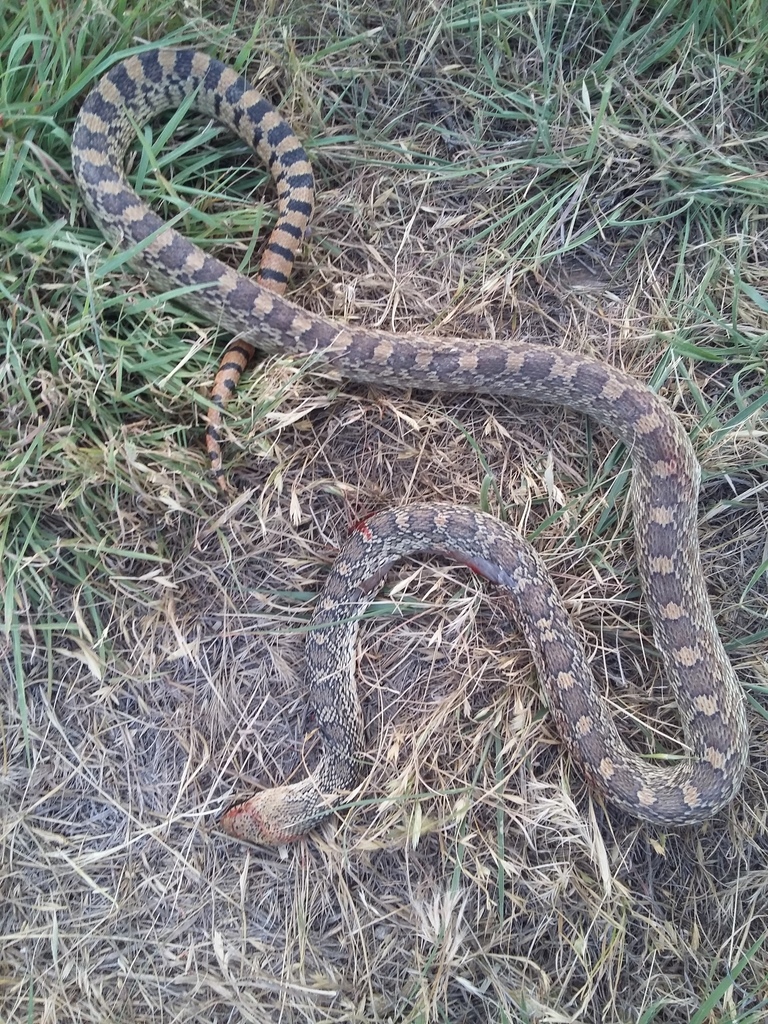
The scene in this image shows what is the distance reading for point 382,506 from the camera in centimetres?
352

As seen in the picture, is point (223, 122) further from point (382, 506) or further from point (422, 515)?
point (422, 515)

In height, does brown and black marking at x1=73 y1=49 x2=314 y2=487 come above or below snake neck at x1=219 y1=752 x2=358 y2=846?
above

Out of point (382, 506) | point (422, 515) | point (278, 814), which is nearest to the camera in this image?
point (278, 814)

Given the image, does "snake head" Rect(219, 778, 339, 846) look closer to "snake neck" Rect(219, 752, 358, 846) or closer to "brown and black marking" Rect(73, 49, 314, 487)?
"snake neck" Rect(219, 752, 358, 846)

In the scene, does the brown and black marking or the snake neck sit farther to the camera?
the brown and black marking

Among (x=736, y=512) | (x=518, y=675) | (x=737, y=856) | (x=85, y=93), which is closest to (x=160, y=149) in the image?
(x=85, y=93)

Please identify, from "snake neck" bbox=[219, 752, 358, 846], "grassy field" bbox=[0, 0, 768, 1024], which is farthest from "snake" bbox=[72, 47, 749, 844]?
"grassy field" bbox=[0, 0, 768, 1024]

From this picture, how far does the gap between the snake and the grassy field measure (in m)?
0.13

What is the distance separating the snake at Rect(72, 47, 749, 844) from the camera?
322cm

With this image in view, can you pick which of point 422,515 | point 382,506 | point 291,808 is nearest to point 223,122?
point 382,506

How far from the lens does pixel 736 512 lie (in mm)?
3553

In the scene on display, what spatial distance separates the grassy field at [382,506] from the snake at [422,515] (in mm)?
130

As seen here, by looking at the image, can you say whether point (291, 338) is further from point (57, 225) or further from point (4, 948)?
point (4, 948)

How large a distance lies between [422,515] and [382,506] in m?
0.26
